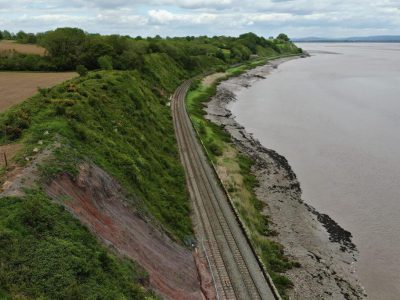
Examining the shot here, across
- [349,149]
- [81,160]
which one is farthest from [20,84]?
[349,149]

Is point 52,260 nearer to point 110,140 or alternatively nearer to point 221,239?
point 221,239

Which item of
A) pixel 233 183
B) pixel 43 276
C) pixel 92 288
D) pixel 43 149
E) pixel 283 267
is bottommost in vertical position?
pixel 283 267

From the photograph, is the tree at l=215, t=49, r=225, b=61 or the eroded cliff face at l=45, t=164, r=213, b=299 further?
the tree at l=215, t=49, r=225, b=61

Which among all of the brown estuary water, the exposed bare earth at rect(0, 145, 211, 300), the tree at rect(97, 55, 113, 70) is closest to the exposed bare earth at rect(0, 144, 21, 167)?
the exposed bare earth at rect(0, 145, 211, 300)

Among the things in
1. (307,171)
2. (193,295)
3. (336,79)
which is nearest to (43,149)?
(193,295)

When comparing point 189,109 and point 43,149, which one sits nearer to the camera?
point 43,149

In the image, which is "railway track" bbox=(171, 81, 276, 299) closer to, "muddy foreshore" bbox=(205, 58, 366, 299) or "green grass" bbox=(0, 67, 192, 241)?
"green grass" bbox=(0, 67, 192, 241)

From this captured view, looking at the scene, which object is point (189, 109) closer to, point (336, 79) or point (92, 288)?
point (92, 288)
